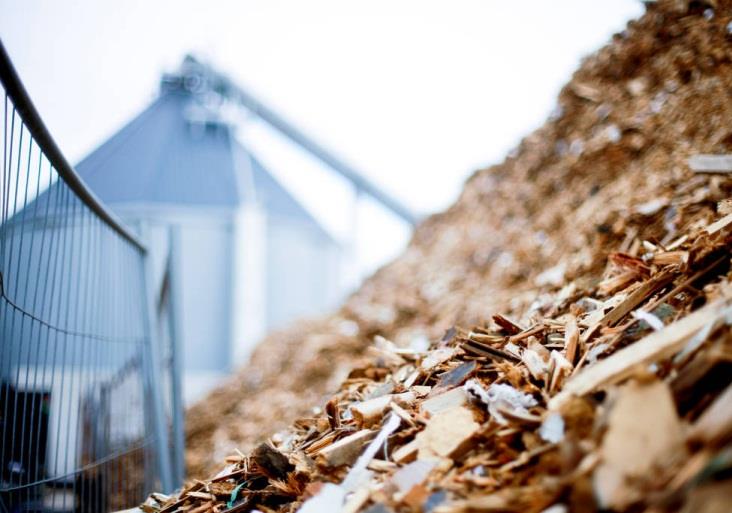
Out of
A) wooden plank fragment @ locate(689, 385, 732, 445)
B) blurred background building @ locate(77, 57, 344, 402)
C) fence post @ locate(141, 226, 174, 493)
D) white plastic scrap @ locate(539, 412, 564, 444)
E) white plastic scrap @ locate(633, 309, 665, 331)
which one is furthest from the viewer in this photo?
blurred background building @ locate(77, 57, 344, 402)

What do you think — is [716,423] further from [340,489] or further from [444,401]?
[340,489]

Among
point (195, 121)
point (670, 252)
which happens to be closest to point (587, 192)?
point (670, 252)

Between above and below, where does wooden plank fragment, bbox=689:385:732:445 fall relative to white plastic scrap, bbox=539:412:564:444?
above

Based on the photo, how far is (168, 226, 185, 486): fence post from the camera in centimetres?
385

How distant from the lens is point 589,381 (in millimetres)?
1431

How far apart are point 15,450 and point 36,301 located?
0.53 meters

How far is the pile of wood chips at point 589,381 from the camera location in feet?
3.82

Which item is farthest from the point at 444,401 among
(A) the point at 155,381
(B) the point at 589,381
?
(A) the point at 155,381

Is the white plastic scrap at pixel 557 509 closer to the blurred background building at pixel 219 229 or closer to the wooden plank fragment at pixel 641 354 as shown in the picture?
the wooden plank fragment at pixel 641 354

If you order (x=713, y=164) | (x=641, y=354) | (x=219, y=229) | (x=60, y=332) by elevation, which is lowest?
(x=641, y=354)

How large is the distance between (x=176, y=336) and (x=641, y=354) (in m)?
3.36

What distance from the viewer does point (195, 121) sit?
42.7 feet

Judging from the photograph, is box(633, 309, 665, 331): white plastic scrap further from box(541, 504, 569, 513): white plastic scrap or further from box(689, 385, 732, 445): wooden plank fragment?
box(541, 504, 569, 513): white plastic scrap

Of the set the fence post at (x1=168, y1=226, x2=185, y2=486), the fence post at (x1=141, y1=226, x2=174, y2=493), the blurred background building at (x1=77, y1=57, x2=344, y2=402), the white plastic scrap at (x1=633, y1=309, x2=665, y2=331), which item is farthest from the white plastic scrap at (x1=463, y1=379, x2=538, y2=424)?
the blurred background building at (x1=77, y1=57, x2=344, y2=402)
